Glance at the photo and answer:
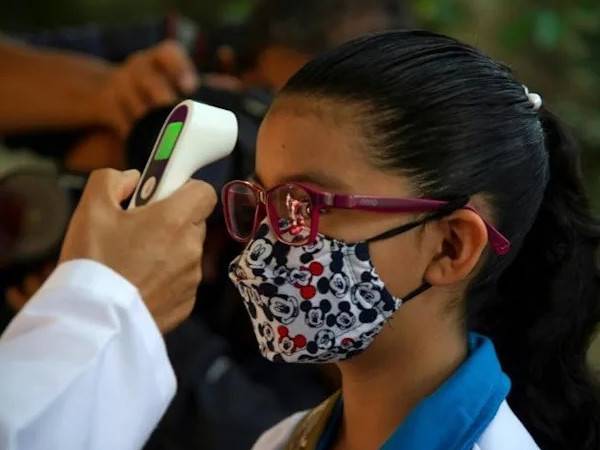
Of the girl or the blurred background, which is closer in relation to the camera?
the girl

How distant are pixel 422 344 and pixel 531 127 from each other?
0.21m

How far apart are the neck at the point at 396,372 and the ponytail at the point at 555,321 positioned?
113 millimetres

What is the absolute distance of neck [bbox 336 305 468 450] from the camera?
0.88 m

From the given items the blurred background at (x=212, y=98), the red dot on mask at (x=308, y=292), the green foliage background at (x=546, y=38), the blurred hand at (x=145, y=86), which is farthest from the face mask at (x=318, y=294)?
the green foliage background at (x=546, y=38)

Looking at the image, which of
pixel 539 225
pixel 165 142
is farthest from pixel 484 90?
pixel 165 142

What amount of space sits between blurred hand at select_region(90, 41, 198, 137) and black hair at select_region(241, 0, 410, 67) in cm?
17

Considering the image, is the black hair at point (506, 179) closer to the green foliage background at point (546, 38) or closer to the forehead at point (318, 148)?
the forehead at point (318, 148)

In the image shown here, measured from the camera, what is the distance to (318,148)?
0.82 m

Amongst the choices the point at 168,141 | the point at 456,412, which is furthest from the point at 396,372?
the point at 168,141

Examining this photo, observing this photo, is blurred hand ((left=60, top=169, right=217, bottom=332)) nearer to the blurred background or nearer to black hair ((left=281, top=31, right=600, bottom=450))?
black hair ((left=281, top=31, right=600, bottom=450))

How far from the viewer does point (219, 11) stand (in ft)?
8.04

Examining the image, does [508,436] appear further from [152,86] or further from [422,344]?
[152,86]

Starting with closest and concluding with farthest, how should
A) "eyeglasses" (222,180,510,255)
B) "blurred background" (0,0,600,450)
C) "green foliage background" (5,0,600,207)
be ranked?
"eyeglasses" (222,180,510,255) → "blurred background" (0,0,600,450) → "green foliage background" (5,0,600,207)

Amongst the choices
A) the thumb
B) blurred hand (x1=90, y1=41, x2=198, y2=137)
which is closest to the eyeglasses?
the thumb
